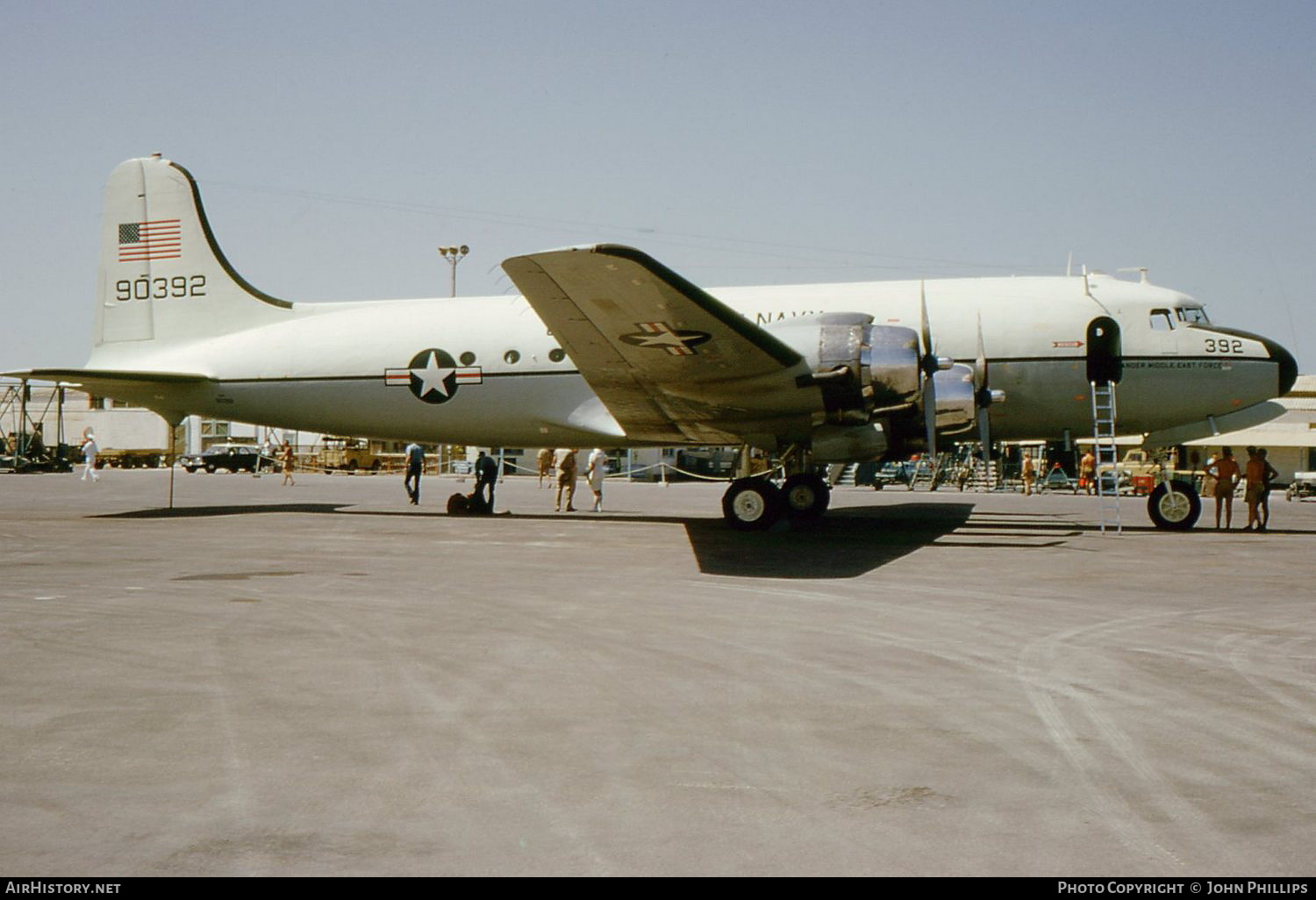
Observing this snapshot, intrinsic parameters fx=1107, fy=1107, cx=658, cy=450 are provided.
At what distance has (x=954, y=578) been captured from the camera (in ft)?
42.9

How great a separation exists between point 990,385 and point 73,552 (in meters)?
15.4

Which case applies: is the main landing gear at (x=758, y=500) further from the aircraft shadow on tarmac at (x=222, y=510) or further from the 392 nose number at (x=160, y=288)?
the 392 nose number at (x=160, y=288)

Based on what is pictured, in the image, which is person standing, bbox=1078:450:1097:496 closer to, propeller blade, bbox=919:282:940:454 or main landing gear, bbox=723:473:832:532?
propeller blade, bbox=919:282:940:454

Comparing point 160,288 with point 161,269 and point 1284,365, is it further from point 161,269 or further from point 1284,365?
point 1284,365

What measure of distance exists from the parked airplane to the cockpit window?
0.07 metres

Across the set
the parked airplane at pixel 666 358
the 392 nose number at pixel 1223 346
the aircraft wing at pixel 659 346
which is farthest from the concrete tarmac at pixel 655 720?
the 392 nose number at pixel 1223 346

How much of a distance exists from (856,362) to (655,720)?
1179cm

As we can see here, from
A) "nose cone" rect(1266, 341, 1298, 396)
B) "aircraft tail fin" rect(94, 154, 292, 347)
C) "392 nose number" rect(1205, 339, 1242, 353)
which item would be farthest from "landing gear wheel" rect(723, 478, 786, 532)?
"aircraft tail fin" rect(94, 154, 292, 347)

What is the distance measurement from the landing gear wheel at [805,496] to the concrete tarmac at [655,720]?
7111 mm

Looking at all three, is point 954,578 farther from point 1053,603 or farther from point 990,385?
point 990,385

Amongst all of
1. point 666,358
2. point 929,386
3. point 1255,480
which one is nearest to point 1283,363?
point 1255,480

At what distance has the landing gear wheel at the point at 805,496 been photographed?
2133cm

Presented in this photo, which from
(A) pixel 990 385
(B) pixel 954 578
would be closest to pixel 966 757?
(B) pixel 954 578

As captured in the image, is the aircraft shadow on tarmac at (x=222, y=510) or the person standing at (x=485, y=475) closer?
the aircraft shadow on tarmac at (x=222, y=510)
